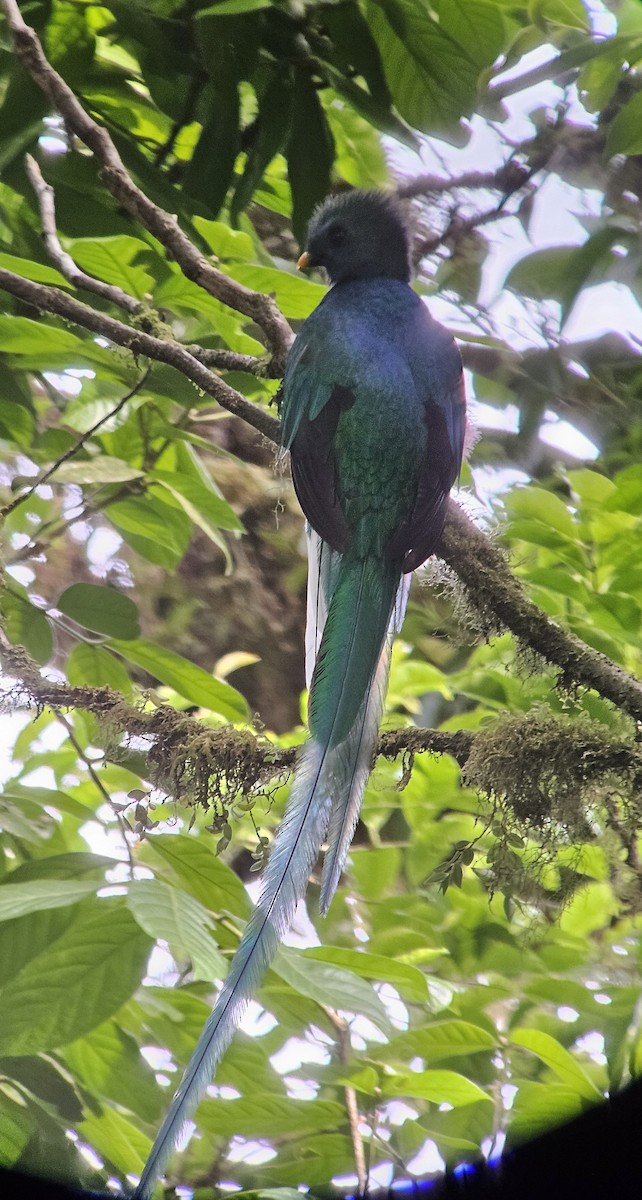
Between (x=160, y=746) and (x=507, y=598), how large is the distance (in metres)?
0.37

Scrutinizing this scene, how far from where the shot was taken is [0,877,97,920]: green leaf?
0.79m

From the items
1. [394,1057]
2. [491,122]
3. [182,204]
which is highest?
[491,122]

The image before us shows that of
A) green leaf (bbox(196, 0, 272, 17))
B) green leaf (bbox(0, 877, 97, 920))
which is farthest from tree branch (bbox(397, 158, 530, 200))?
green leaf (bbox(0, 877, 97, 920))

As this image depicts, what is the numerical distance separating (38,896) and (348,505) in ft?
1.37

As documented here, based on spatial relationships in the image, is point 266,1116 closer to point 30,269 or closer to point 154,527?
point 154,527

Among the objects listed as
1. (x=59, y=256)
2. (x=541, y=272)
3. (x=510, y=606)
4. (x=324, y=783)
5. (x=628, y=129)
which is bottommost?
(x=324, y=783)

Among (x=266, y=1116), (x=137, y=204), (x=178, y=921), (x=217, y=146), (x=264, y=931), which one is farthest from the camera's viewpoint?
(x=217, y=146)

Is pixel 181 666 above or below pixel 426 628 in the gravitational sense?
below

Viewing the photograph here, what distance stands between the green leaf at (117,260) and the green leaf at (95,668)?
0.40 m

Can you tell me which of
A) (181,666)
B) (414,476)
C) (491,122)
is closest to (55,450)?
(181,666)

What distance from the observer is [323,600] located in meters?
0.84

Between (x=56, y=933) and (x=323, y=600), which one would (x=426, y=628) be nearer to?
(x=323, y=600)

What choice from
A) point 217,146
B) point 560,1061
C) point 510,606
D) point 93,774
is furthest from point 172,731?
point 217,146

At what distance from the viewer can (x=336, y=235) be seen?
3.34ft
